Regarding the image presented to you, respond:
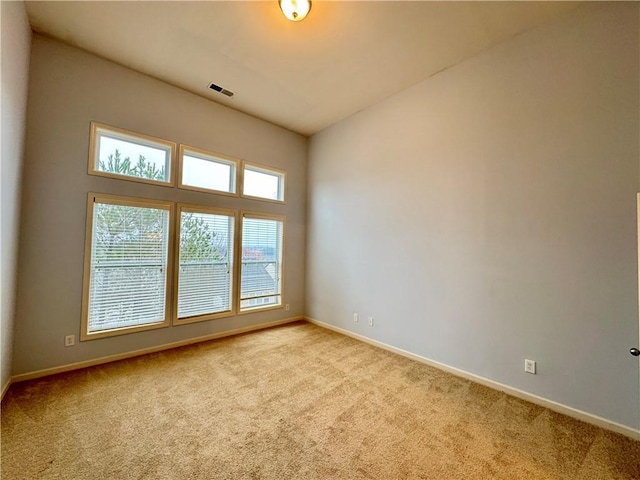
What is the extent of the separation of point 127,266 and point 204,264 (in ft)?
3.07

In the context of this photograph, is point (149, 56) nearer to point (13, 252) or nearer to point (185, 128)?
point (185, 128)

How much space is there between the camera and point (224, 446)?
182 centimetres

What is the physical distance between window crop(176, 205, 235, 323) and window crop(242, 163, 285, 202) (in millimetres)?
611

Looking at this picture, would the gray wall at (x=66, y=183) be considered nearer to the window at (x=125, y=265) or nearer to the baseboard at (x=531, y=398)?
the window at (x=125, y=265)

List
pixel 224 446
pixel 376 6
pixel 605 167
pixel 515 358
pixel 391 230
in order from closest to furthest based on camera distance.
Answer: pixel 224 446
pixel 605 167
pixel 376 6
pixel 515 358
pixel 391 230

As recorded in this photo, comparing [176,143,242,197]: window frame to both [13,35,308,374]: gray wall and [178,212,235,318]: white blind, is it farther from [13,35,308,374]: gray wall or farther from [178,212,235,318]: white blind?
[178,212,235,318]: white blind

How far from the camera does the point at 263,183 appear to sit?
15.3 ft

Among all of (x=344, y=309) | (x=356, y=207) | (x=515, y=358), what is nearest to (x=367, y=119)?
(x=356, y=207)

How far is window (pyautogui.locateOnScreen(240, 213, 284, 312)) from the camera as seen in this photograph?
14.3 feet

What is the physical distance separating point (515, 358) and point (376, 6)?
3.62 metres

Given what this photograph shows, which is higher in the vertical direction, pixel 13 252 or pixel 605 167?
pixel 605 167

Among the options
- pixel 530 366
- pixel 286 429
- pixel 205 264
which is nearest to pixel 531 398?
pixel 530 366

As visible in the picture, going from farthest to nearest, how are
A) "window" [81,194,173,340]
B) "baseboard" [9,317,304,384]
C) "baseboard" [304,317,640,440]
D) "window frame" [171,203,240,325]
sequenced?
"window frame" [171,203,240,325], "window" [81,194,173,340], "baseboard" [9,317,304,384], "baseboard" [304,317,640,440]

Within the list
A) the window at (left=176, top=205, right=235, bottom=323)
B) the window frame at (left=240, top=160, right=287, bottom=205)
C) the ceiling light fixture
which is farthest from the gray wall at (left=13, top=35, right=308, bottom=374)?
the ceiling light fixture
